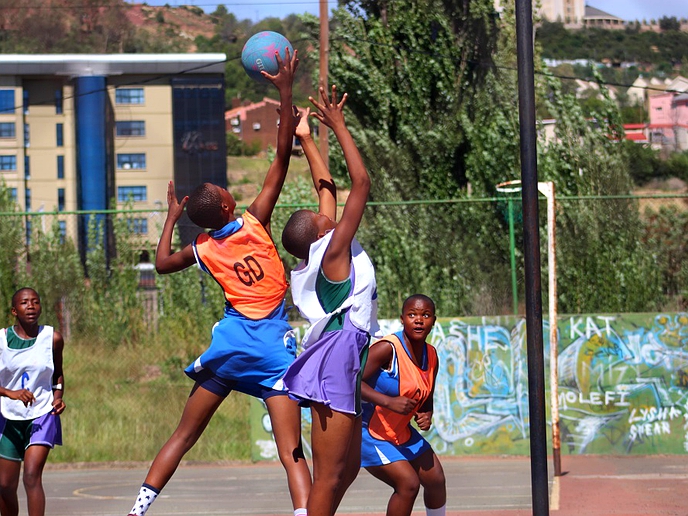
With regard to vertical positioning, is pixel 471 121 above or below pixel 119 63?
below

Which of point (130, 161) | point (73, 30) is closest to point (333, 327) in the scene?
point (130, 161)

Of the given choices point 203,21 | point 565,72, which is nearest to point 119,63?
point 565,72

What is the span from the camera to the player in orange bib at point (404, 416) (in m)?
5.99

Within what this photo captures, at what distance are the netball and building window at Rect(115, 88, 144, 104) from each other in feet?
143

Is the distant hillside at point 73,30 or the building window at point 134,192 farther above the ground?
the distant hillside at point 73,30

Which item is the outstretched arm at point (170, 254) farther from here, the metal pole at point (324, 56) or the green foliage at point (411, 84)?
the metal pole at point (324, 56)

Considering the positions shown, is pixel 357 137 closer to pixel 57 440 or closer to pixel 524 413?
pixel 524 413

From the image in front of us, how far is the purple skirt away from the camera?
5.16 m

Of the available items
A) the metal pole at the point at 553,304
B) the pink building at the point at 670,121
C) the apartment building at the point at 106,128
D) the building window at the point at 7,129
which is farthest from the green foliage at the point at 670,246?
the pink building at the point at 670,121

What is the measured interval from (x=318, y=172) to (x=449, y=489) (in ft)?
16.6

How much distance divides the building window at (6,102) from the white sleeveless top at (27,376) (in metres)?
40.8

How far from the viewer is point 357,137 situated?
18.7m

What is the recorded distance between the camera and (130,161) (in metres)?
47.6

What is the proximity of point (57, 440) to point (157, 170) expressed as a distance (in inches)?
1662
